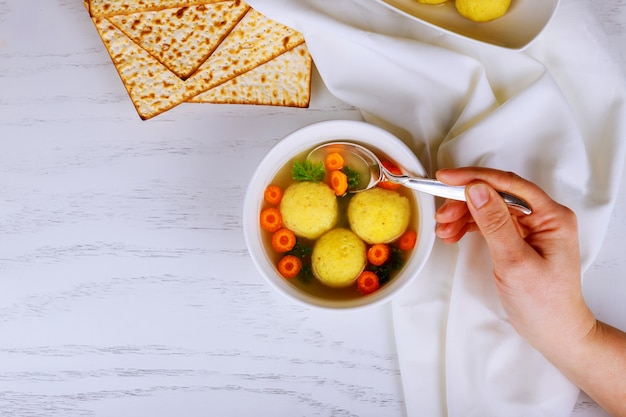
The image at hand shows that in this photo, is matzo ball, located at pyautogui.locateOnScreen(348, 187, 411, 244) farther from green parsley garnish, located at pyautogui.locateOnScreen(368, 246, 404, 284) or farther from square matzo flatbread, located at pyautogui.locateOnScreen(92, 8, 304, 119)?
square matzo flatbread, located at pyautogui.locateOnScreen(92, 8, 304, 119)

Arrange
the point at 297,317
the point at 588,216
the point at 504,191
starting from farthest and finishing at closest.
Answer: the point at 297,317
the point at 588,216
the point at 504,191

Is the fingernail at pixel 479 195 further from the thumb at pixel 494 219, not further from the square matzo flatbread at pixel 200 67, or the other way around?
the square matzo flatbread at pixel 200 67

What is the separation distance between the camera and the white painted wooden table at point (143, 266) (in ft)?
3.47

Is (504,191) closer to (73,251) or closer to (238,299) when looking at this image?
(238,299)

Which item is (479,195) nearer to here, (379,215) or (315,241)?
(379,215)

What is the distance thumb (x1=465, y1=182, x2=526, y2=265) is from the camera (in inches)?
32.3

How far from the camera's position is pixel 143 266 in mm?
1083

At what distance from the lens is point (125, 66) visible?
3.51ft

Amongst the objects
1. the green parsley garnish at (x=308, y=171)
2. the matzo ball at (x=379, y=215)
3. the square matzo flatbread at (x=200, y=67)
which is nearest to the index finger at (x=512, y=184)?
the matzo ball at (x=379, y=215)

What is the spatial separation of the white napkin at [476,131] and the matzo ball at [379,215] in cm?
10

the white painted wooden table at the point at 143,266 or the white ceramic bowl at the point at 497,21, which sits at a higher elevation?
the white ceramic bowl at the point at 497,21

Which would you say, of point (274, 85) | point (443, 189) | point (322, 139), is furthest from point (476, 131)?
point (274, 85)

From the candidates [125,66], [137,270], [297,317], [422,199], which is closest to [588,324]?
[422,199]

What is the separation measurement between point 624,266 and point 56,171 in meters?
1.00
